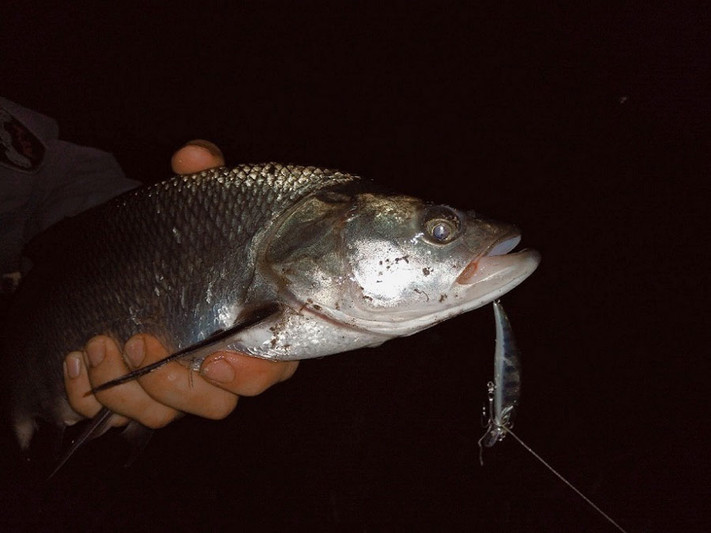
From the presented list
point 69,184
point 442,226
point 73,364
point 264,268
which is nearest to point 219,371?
point 264,268

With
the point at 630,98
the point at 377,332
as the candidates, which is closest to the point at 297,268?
the point at 377,332

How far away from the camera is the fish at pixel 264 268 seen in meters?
0.96

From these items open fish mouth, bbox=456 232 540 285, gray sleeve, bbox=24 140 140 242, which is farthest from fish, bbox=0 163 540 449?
gray sleeve, bbox=24 140 140 242

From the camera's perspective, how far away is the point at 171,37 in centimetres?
341

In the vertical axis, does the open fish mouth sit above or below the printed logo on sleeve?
above

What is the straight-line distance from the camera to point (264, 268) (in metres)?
1.05

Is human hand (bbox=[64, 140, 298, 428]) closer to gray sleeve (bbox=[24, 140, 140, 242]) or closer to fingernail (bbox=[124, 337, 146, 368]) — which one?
fingernail (bbox=[124, 337, 146, 368])

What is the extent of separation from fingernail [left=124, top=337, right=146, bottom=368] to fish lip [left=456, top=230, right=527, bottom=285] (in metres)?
0.82

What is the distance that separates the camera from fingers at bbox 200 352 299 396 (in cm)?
114

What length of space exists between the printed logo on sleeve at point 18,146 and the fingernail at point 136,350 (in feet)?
4.29

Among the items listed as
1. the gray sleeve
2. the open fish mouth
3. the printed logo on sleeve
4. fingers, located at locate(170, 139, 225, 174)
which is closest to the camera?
the open fish mouth

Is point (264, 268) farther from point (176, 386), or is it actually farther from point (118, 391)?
point (118, 391)

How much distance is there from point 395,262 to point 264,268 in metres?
0.32

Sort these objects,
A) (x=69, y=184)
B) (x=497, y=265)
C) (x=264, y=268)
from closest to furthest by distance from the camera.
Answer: (x=497, y=265)
(x=264, y=268)
(x=69, y=184)
